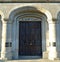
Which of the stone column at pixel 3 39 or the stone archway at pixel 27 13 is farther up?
the stone archway at pixel 27 13

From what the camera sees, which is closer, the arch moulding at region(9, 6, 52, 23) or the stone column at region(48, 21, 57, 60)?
the stone column at region(48, 21, 57, 60)

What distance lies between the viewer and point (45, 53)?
14.1 metres

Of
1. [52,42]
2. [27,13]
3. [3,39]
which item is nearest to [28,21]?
[27,13]

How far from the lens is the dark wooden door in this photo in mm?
14828

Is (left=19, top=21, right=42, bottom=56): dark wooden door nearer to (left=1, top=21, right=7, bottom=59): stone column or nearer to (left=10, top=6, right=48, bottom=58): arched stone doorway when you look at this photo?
(left=10, top=6, right=48, bottom=58): arched stone doorway

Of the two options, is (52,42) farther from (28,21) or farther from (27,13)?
(27,13)

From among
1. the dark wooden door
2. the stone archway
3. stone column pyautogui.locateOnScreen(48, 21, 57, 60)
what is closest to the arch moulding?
the stone archway

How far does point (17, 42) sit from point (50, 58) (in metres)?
2.74

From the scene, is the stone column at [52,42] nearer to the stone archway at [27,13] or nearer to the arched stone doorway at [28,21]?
the stone archway at [27,13]

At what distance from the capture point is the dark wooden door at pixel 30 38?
48.6ft

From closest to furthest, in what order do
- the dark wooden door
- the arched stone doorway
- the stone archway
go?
the stone archway, the arched stone doorway, the dark wooden door

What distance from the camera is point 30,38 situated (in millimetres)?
14984

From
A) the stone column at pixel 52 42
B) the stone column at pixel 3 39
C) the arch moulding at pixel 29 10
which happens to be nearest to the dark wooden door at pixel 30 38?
the arch moulding at pixel 29 10

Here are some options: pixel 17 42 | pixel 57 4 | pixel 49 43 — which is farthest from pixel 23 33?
pixel 57 4
